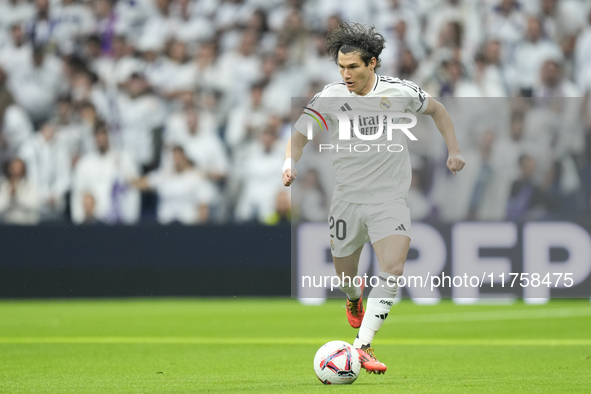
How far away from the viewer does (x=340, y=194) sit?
20.1 ft

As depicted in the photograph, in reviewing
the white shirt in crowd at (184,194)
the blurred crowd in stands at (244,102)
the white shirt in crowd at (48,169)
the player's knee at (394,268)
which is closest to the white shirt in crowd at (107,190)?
the blurred crowd in stands at (244,102)

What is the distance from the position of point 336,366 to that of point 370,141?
1.53 m

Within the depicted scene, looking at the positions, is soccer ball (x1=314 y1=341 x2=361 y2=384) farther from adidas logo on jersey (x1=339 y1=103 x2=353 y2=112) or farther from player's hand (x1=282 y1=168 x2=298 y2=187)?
adidas logo on jersey (x1=339 y1=103 x2=353 y2=112)

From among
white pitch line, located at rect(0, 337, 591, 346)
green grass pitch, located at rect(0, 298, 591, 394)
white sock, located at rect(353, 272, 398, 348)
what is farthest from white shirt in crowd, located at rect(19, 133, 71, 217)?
white sock, located at rect(353, 272, 398, 348)

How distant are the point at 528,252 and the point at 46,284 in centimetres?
642

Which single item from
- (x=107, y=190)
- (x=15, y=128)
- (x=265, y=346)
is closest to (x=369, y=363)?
(x=265, y=346)

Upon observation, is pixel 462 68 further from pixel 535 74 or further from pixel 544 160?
pixel 544 160

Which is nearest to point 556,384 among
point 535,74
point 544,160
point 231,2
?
point 544,160

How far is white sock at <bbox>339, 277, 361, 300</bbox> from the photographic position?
640 centimetres

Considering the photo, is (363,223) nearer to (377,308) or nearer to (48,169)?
(377,308)

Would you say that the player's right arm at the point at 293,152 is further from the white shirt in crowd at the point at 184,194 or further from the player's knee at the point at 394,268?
the white shirt in crowd at the point at 184,194

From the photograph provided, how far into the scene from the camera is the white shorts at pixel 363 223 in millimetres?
5801

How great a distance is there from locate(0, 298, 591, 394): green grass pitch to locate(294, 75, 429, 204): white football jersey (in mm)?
1185

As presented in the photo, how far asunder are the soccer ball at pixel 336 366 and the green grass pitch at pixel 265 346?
7 centimetres
